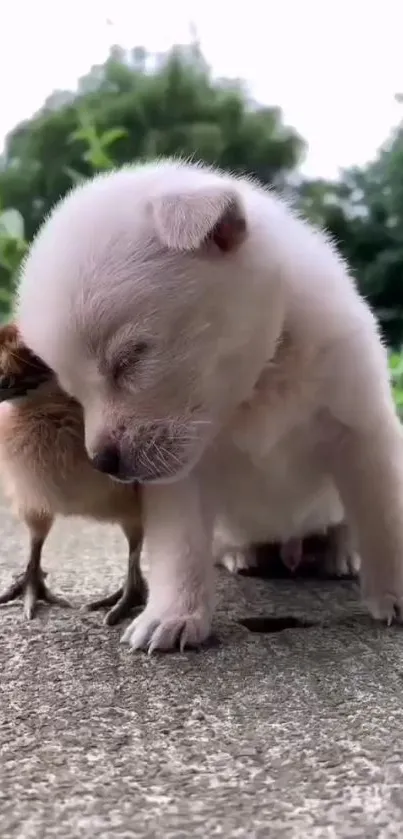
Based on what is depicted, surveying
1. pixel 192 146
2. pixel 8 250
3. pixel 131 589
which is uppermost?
pixel 192 146

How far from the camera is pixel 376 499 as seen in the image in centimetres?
A: 120

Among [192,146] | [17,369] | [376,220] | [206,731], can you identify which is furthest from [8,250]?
[206,731]

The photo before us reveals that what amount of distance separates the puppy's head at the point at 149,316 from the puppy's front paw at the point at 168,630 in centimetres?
16

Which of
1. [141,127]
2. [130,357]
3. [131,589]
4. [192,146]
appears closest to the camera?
[130,357]

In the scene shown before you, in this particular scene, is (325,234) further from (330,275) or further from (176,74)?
(176,74)

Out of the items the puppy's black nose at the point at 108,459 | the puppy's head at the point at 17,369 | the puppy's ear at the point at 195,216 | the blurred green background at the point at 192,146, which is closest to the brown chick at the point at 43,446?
the puppy's head at the point at 17,369

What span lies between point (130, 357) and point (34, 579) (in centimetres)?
43

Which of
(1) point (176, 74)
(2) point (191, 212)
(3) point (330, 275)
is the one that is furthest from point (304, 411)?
(1) point (176, 74)

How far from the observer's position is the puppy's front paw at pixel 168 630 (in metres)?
1.05

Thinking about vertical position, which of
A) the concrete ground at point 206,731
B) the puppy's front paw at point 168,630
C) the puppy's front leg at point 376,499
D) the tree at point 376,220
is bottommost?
the concrete ground at point 206,731

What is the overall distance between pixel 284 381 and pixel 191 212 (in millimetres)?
240

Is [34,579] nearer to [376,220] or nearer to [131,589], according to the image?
[131,589]

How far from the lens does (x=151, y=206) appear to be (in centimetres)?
105

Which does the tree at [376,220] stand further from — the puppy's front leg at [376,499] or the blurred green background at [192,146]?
the puppy's front leg at [376,499]
